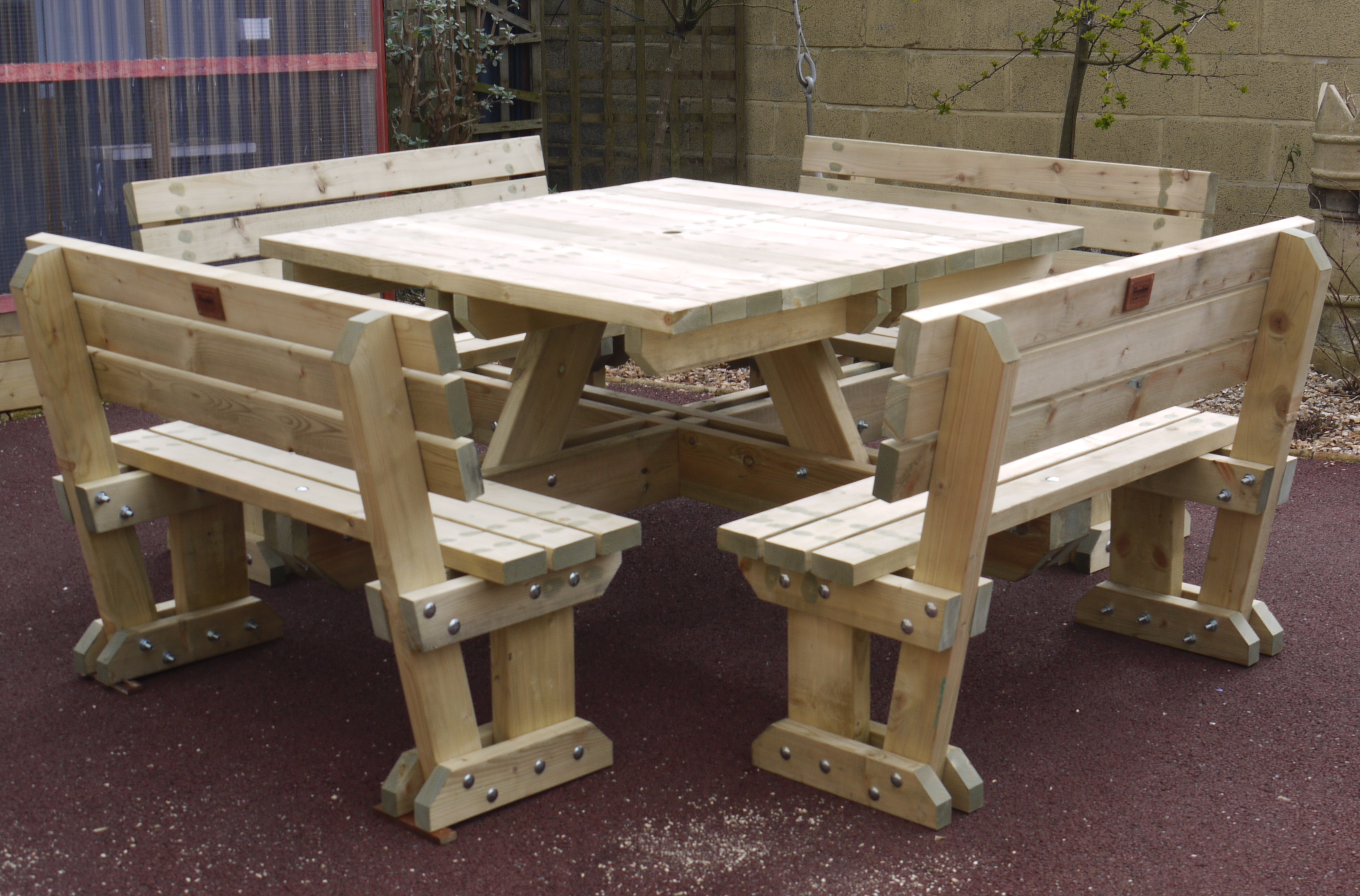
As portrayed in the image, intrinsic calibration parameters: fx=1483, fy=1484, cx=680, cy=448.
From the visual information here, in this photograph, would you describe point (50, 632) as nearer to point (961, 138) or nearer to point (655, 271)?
point (655, 271)

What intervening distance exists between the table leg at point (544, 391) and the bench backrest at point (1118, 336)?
1209mm

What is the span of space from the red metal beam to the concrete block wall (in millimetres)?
2094

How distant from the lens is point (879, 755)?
2.62 m

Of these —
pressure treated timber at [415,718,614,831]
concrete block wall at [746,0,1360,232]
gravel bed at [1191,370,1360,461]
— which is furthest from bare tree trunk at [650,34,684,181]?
pressure treated timber at [415,718,614,831]

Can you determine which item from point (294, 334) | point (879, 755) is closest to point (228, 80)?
point (294, 334)

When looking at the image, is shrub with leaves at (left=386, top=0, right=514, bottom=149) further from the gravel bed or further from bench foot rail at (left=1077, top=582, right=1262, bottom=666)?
bench foot rail at (left=1077, top=582, right=1262, bottom=666)

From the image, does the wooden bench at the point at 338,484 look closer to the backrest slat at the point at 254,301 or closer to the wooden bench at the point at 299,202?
the backrest slat at the point at 254,301

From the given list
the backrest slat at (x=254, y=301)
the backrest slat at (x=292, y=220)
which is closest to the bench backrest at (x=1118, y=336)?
the backrest slat at (x=254, y=301)

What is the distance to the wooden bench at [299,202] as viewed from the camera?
3750mm

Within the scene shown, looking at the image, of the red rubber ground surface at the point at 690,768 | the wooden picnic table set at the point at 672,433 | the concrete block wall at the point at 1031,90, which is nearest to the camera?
the wooden picnic table set at the point at 672,433

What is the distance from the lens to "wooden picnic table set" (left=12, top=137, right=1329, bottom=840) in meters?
2.34

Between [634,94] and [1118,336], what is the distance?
5366mm

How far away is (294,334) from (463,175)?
213 cm

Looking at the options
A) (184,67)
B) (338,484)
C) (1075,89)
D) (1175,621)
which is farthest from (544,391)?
(1075,89)
